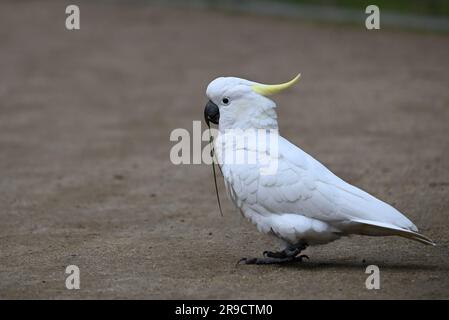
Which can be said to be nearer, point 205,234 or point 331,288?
point 331,288

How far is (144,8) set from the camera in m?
18.2

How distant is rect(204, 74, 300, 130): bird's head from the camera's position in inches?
232

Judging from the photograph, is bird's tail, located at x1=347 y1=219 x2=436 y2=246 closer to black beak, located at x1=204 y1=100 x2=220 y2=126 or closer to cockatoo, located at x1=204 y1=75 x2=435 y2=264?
cockatoo, located at x1=204 y1=75 x2=435 y2=264

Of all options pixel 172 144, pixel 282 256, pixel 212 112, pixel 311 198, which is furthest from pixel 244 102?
pixel 172 144

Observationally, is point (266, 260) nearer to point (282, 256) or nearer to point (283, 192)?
point (282, 256)

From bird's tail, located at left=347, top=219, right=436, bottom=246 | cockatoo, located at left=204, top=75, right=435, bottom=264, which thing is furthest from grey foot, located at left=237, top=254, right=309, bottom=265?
bird's tail, located at left=347, top=219, right=436, bottom=246

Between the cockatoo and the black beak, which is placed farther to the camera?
the black beak

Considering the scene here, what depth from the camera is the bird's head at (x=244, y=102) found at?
5895 mm

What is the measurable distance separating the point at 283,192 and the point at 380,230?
685mm

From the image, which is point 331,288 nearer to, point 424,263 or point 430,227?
point 424,263

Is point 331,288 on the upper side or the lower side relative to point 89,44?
lower

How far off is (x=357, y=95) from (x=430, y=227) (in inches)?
220

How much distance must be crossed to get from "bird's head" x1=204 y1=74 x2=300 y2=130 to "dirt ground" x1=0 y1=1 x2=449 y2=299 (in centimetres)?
101

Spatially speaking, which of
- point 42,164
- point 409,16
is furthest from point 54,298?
point 409,16
